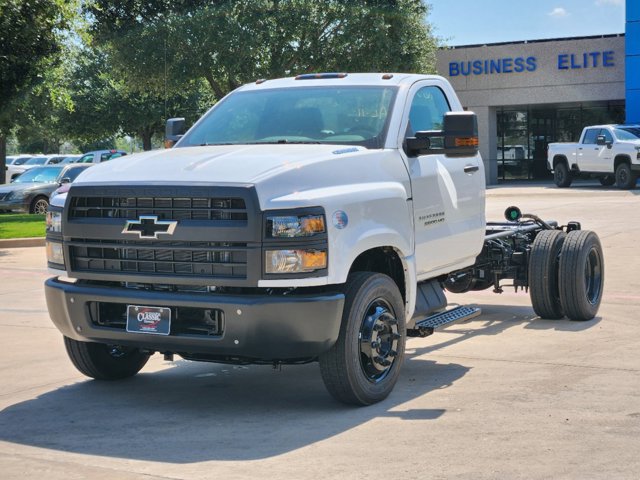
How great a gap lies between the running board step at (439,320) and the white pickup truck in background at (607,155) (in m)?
25.5

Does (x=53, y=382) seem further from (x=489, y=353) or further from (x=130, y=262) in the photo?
(x=489, y=353)

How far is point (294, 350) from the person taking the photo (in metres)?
6.35

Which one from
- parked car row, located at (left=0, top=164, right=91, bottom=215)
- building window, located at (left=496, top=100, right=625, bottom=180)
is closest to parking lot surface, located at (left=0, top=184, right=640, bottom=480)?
parked car row, located at (left=0, top=164, right=91, bottom=215)

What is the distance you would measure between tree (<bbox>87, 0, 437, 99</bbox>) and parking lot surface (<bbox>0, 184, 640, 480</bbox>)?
28286 millimetres

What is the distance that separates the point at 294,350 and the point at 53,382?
233 centimetres

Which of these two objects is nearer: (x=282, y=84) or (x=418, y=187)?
(x=418, y=187)

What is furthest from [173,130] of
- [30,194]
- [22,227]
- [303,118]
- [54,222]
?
[30,194]

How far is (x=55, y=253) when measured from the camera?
708 centimetres

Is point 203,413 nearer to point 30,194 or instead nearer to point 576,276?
point 576,276

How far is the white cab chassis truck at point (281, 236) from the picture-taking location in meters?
6.29

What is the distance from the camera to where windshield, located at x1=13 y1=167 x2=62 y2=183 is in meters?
32.0

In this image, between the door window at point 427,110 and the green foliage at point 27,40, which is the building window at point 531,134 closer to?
the green foliage at point 27,40

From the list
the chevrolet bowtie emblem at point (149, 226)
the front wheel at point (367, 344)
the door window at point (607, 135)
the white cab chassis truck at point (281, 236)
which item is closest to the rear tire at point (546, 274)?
the white cab chassis truck at point (281, 236)

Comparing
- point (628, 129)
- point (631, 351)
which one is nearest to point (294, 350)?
point (631, 351)
